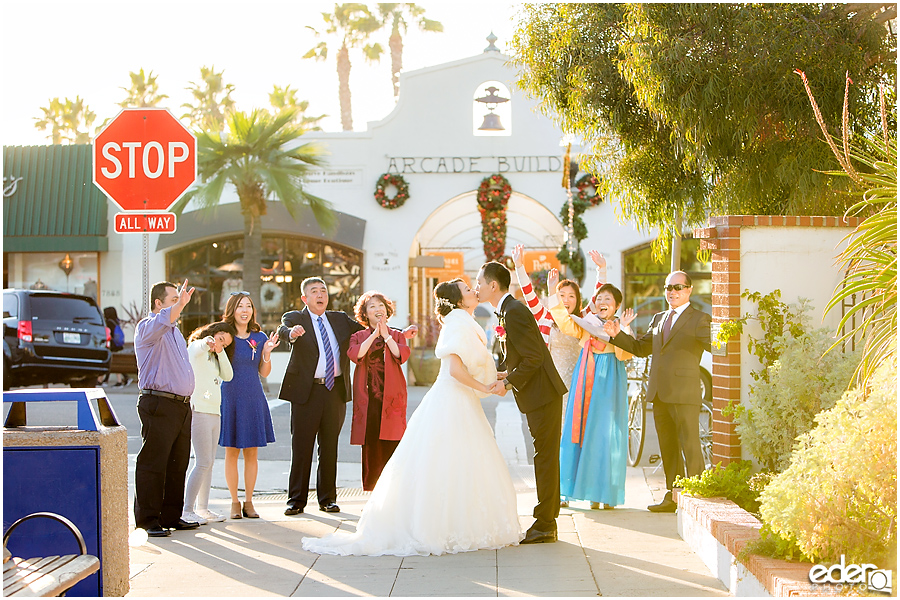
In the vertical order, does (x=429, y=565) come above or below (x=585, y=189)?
below

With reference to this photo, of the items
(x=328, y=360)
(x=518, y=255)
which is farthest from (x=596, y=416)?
(x=328, y=360)

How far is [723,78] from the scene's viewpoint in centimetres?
721

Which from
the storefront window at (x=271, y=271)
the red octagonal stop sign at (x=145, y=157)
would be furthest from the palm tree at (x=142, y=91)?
the red octagonal stop sign at (x=145, y=157)

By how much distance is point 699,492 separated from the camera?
5969mm

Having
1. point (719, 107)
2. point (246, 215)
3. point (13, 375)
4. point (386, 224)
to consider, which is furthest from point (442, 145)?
point (719, 107)

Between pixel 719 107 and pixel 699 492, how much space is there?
316cm

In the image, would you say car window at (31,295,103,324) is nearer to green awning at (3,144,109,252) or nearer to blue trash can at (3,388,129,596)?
green awning at (3,144,109,252)

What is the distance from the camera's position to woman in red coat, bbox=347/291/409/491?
7391 mm

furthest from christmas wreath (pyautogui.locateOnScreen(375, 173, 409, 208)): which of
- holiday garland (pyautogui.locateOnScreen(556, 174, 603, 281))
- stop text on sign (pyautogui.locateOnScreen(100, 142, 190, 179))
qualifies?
stop text on sign (pyautogui.locateOnScreen(100, 142, 190, 179))

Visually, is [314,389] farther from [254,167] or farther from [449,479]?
[254,167]

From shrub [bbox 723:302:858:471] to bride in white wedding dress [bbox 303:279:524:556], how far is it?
1665 millimetres

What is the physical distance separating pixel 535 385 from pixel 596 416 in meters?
1.28

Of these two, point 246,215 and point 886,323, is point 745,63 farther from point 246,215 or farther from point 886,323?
point 246,215

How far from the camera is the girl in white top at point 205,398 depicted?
693 centimetres
